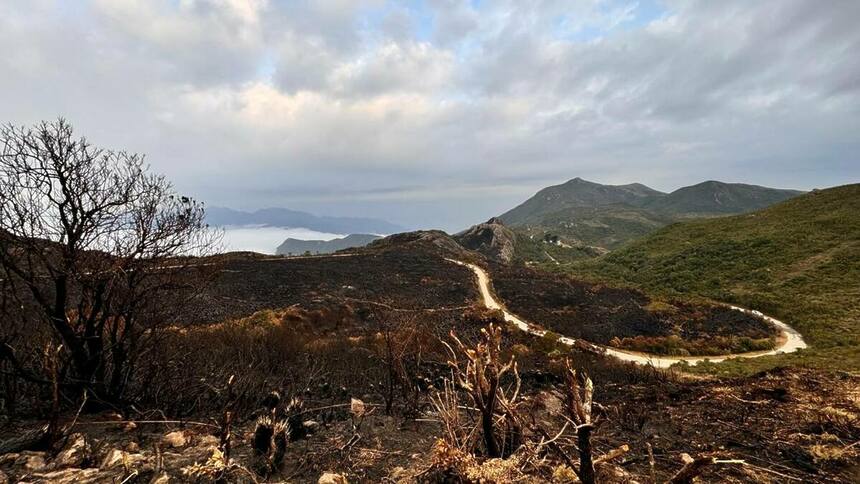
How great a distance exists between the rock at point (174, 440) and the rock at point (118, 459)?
0.62 m

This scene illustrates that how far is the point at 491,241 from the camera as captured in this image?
8825cm

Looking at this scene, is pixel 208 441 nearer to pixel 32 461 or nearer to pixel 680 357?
pixel 32 461

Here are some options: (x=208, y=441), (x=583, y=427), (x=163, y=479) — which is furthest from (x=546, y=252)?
(x=163, y=479)

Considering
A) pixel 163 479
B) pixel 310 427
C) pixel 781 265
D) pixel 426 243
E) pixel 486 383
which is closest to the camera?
pixel 163 479

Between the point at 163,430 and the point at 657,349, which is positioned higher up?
the point at 163,430

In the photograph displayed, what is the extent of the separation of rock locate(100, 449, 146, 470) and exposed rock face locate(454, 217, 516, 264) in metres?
77.4

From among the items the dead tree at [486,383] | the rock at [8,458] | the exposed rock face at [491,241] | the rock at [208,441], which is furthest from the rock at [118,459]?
the exposed rock face at [491,241]

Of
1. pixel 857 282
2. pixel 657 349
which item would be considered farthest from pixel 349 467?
pixel 857 282

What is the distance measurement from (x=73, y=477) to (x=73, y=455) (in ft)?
2.07

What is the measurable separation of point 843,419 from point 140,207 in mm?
14637

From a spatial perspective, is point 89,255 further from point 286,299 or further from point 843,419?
point 286,299

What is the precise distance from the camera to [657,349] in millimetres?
24312

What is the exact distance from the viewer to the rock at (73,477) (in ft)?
13.2

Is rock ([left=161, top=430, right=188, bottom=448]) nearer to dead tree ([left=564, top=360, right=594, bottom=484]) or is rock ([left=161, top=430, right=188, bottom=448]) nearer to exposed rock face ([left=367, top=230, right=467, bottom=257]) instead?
dead tree ([left=564, top=360, right=594, bottom=484])
